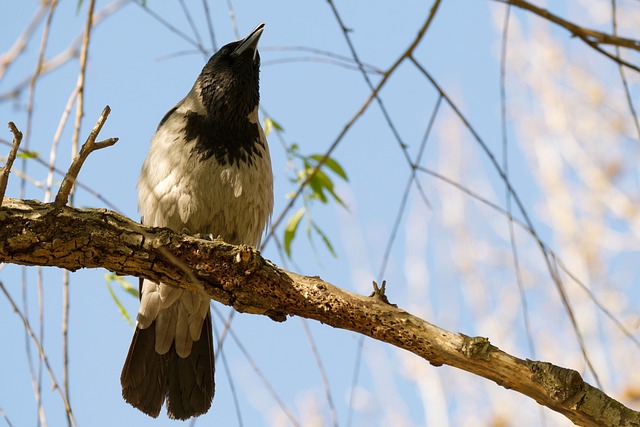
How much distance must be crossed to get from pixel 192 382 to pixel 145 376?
0.23 m

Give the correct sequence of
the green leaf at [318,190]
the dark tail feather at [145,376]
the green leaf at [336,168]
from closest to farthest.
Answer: the dark tail feather at [145,376], the green leaf at [318,190], the green leaf at [336,168]

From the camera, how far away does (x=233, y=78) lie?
4.14 metres

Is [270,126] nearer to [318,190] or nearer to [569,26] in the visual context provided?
[318,190]

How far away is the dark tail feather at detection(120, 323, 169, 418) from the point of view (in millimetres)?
3736

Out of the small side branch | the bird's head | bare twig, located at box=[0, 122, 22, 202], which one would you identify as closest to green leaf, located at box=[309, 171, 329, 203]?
the bird's head

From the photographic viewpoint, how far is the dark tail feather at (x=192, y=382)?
3791 millimetres

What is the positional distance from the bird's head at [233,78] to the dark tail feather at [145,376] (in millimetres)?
1198

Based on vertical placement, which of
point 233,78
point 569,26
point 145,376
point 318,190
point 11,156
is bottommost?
point 11,156

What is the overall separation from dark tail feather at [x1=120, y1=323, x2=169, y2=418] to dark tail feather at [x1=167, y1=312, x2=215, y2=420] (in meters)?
0.04

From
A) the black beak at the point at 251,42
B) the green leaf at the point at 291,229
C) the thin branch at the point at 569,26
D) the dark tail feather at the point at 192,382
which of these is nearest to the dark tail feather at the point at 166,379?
the dark tail feather at the point at 192,382

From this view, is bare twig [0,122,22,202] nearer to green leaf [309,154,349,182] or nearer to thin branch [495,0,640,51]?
thin branch [495,0,640,51]

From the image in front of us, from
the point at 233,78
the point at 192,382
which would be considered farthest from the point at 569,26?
the point at 192,382

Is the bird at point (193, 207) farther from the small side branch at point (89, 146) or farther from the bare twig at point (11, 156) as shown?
the bare twig at point (11, 156)

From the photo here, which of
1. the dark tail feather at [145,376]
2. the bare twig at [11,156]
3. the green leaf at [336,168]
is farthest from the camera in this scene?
the green leaf at [336,168]
